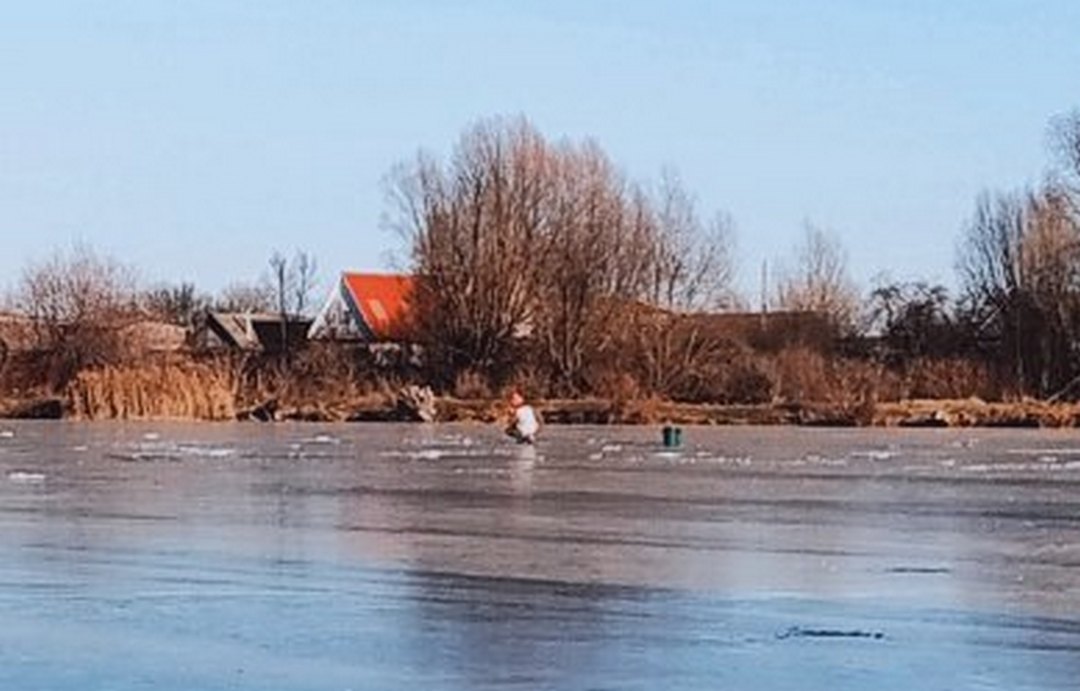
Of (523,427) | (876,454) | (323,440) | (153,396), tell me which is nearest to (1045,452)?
(876,454)

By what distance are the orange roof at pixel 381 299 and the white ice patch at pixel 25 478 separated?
3241cm

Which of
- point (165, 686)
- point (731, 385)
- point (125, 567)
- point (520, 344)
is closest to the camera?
point (165, 686)

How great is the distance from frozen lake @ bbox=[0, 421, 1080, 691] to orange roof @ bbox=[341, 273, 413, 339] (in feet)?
108

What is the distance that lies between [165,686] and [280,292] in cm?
7119

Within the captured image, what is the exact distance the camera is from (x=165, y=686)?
20.0 feet

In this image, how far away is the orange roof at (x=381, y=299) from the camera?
5262 cm

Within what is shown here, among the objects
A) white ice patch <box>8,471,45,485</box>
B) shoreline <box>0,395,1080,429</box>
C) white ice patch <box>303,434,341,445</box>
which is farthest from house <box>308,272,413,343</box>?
white ice patch <box>8,471,45,485</box>

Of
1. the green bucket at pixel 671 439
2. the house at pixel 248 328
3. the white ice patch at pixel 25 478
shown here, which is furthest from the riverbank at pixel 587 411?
the house at pixel 248 328

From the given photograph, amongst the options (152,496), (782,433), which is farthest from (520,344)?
(152,496)

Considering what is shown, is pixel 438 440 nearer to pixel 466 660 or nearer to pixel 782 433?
pixel 782 433

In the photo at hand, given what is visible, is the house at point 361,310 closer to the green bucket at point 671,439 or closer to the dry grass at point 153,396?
the dry grass at point 153,396

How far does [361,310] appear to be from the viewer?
65.1 meters

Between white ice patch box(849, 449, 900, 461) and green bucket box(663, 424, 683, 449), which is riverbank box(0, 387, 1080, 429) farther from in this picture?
white ice patch box(849, 449, 900, 461)

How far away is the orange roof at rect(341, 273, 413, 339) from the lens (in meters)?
52.6
